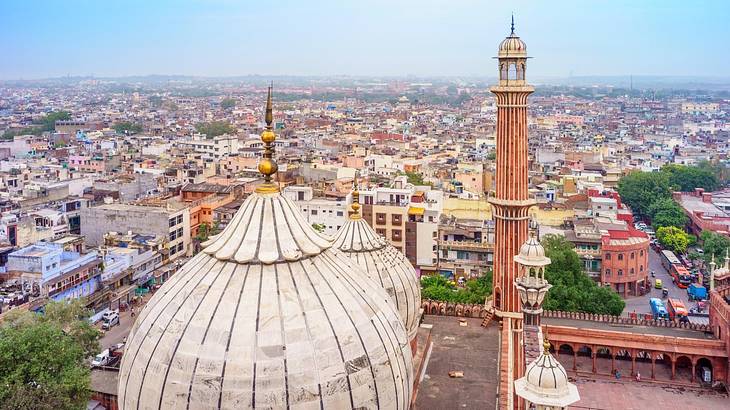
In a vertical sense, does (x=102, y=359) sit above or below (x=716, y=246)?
below

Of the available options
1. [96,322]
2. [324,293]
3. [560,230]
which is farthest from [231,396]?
[560,230]

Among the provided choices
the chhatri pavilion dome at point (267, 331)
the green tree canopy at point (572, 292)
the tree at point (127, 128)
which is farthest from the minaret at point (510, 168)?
the tree at point (127, 128)

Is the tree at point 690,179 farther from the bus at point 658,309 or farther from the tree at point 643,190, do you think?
the bus at point 658,309

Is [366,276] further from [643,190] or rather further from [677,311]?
[643,190]

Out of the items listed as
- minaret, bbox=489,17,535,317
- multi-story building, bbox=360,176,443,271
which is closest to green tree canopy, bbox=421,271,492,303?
minaret, bbox=489,17,535,317

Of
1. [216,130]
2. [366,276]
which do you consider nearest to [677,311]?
[366,276]

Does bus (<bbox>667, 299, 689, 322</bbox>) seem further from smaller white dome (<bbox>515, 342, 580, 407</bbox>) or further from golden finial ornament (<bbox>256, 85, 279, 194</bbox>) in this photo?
golden finial ornament (<bbox>256, 85, 279, 194</bbox>)
